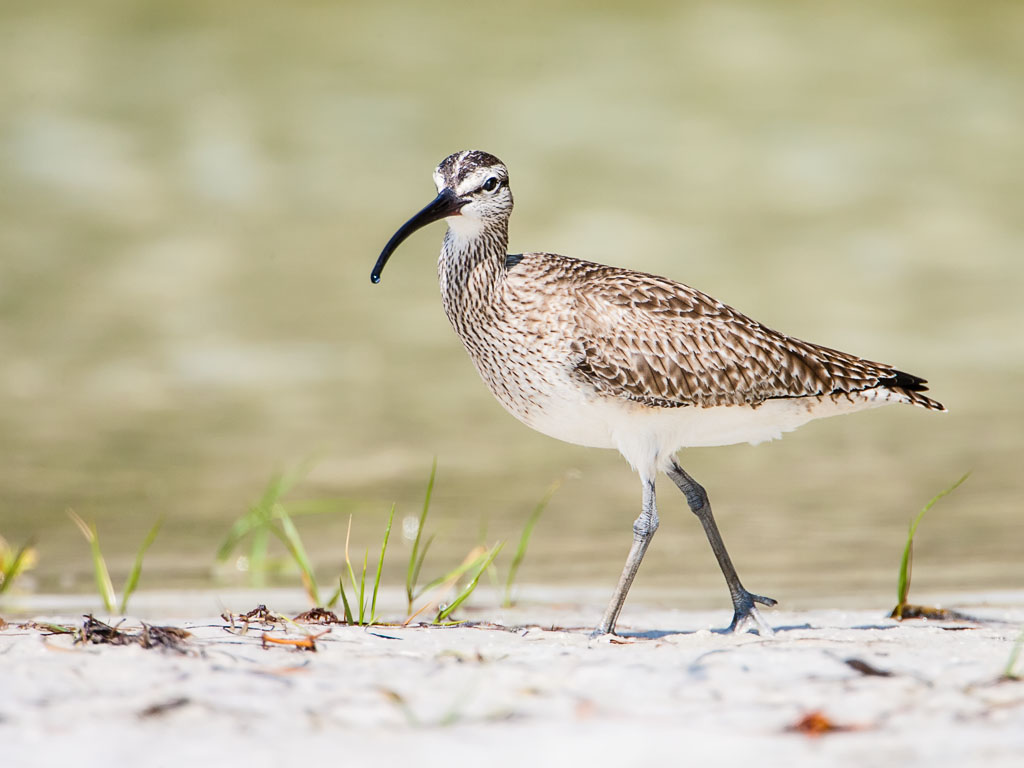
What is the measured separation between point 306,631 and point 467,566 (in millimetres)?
1341

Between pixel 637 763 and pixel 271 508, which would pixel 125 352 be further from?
pixel 637 763

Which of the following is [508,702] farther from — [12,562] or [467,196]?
[12,562]

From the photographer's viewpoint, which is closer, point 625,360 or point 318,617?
point 318,617

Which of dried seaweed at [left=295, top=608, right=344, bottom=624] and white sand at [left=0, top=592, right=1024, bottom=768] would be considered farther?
dried seaweed at [left=295, top=608, right=344, bottom=624]

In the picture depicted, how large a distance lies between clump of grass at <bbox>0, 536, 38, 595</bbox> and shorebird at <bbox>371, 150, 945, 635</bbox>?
8.13 ft

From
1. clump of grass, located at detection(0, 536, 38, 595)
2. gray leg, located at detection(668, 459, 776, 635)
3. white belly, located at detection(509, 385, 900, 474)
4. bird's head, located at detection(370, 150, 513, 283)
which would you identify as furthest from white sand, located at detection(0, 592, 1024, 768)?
bird's head, located at detection(370, 150, 513, 283)

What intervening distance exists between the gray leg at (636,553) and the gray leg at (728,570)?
252mm

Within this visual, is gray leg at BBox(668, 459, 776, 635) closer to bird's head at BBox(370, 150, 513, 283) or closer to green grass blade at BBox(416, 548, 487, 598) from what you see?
green grass blade at BBox(416, 548, 487, 598)

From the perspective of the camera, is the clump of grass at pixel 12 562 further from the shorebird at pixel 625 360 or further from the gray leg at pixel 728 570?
the gray leg at pixel 728 570

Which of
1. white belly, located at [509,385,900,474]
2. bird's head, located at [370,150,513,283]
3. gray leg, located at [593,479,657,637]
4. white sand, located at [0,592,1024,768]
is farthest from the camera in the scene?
bird's head, located at [370,150,513,283]

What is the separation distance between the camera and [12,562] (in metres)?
7.37

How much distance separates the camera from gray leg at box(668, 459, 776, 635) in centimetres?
671

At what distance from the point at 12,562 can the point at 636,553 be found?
128 inches

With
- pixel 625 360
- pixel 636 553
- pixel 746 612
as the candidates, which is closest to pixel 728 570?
pixel 746 612
